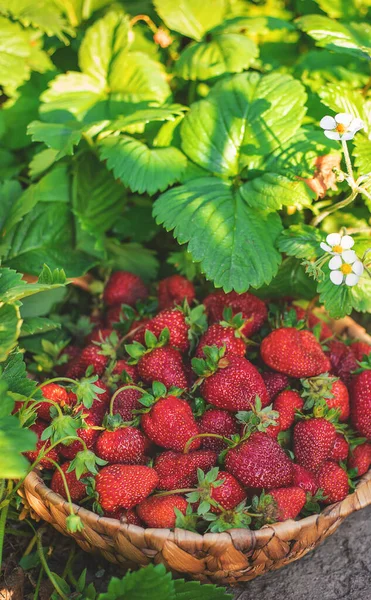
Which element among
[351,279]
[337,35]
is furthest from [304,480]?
[337,35]

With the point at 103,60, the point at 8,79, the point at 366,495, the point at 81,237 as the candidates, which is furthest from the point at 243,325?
the point at 8,79

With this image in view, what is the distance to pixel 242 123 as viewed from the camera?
162cm

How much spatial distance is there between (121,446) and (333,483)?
0.43 metres

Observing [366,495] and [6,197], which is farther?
[6,197]

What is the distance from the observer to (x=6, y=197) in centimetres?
175

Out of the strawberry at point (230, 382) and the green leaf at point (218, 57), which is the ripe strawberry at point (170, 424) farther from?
the green leaf at point (218, 57)

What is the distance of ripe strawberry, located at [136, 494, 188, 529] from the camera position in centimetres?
119

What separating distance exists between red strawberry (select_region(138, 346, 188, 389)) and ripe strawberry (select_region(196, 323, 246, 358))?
64 mm

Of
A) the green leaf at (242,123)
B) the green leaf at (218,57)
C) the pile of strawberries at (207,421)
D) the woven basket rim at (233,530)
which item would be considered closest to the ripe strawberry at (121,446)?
the pile of strawberries at (207,421)

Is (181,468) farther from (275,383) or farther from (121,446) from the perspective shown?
(275,383)

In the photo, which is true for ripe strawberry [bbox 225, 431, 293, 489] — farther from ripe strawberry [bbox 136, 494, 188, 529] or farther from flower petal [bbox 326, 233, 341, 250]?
flower petal [bbox 326, 233, 341, 250]

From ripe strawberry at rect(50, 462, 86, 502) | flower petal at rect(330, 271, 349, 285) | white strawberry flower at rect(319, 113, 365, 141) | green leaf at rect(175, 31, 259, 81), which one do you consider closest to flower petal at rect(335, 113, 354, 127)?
white strawberry flower at rect(319, 113, 365, 141)

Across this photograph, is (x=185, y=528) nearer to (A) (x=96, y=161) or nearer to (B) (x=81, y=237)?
(B) (x=81, y=237)

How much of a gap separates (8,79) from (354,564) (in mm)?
1526
